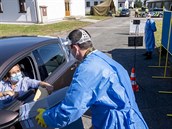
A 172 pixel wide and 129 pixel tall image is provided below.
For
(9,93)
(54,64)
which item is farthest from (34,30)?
(9,93)

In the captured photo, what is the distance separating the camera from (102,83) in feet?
6.70

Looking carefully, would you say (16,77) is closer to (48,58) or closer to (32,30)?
(48,58)

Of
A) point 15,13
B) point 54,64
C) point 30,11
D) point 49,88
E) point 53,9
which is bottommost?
point 49,88

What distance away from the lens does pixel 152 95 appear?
5898 millimetres

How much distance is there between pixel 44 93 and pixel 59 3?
3028 cm

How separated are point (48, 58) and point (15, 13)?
26.0m

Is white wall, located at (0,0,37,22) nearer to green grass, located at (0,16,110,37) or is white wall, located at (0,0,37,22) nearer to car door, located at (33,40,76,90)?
green grass, located at (0,16,110,37)

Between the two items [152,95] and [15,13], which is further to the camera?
[15,13]

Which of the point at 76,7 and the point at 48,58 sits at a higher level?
the point at 76,7

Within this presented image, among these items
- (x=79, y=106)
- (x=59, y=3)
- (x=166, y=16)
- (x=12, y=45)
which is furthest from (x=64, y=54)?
(x=59, y=3)

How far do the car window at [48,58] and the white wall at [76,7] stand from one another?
110 ft

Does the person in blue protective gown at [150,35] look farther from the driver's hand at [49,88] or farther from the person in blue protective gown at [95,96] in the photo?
the person in blue protective gown at [95,96]

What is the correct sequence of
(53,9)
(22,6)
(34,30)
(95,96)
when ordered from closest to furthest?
(95,96)
(34,30)
(22,6)
(53,9)

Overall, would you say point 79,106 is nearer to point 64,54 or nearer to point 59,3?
point 64,54
